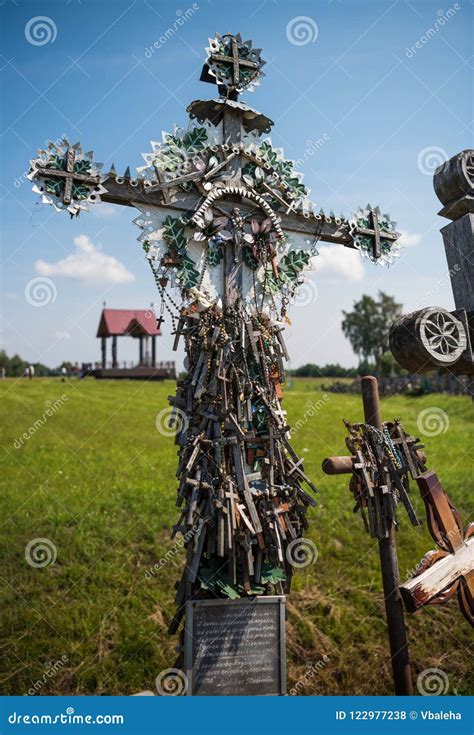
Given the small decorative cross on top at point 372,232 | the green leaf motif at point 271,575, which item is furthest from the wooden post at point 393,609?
the small decorative cross on top at point 372,232

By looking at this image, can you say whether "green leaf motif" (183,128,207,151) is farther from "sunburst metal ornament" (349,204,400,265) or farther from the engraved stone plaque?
the engraved stone plaque

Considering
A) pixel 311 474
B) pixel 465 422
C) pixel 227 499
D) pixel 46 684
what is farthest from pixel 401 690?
pixel 465 422

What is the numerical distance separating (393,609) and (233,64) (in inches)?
175

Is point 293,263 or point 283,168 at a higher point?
point 283,168

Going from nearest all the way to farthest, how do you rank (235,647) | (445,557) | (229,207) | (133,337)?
(445,557)
(235,647)
(229,207)
(133,337)

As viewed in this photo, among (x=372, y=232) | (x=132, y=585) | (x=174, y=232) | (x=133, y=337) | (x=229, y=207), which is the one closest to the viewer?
(x=174, y=232)

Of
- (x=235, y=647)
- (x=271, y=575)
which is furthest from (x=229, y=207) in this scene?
(x=235, y=647)

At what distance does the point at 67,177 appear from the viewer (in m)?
3.75

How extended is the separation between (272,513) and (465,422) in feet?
33.9

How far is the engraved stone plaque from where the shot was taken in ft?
12.3

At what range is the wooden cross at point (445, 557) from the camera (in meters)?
3.31

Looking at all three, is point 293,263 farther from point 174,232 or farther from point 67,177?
point 67,177

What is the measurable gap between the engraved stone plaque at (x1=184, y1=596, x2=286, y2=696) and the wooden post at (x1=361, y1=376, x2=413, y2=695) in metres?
0.80

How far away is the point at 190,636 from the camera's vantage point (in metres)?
3.75
